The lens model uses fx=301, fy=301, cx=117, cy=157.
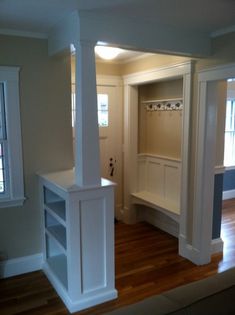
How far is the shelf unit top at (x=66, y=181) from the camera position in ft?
8.36

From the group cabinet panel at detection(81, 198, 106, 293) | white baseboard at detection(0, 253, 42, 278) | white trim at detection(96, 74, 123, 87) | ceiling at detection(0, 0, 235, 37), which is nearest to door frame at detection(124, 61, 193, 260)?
white trim at detection(96, 74, 123, 87)

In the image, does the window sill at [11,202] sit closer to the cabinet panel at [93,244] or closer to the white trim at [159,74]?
the cabinet panel at [93,244]

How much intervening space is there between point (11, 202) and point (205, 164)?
214cm

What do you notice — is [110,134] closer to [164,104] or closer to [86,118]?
[164,104]

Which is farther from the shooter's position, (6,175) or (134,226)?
(134,226)

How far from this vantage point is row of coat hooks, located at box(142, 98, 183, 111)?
4146mm

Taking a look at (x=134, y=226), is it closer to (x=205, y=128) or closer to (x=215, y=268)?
(x=215, y=268)

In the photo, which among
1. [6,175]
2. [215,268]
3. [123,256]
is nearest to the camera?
[6,175]

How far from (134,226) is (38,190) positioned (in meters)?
1.97

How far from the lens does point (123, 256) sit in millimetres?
3729

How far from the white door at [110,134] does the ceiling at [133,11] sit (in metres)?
1.87

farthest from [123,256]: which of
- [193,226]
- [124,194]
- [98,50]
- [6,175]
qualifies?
[98,50]

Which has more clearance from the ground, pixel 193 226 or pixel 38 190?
pixel 38 190

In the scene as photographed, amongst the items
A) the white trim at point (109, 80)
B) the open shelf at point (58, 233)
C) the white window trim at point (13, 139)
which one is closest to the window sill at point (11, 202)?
the white window trim at point (13, 139)
